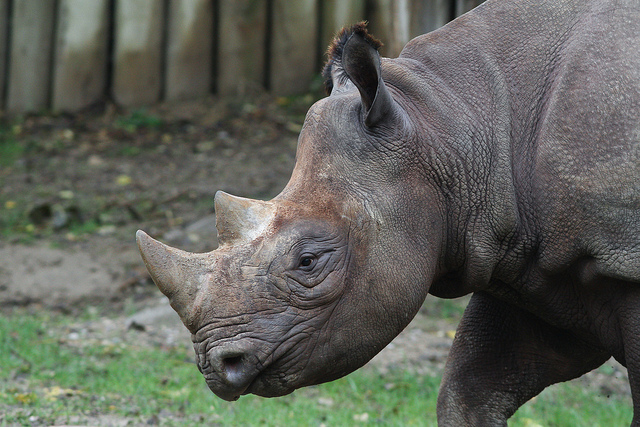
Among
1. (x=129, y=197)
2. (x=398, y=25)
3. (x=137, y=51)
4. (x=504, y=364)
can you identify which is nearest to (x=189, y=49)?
(x=137, y=51)

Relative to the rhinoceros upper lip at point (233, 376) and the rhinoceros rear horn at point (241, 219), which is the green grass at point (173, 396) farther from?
the rhinoceros rear horn at point (241, 219)

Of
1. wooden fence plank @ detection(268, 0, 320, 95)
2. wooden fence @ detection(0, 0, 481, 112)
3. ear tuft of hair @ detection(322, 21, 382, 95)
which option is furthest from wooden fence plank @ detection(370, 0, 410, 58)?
ear tuft of hair @ detection(322, 21, 382, 95)

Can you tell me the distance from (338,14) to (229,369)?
7555 mm

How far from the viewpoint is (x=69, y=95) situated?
10.6 meters

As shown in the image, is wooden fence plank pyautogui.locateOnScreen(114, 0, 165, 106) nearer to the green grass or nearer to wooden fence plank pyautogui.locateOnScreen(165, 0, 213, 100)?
wooden fence plank pyautogui.locateOnScreen(165, 0, 213, 100)

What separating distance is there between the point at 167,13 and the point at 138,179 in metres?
2.03

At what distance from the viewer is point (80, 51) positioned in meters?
10.3

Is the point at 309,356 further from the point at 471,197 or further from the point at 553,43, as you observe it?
the point at 553,43

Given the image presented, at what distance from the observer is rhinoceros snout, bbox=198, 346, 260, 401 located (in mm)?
3143

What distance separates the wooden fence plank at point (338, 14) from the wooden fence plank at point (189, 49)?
1.32 meters

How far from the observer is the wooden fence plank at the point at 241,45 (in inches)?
407

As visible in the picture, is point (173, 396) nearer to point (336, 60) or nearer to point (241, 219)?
point (241, 219)

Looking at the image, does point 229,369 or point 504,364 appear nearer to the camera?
point 229,369

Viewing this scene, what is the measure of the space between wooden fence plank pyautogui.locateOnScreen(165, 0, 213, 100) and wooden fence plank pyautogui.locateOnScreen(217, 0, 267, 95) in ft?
0.51
